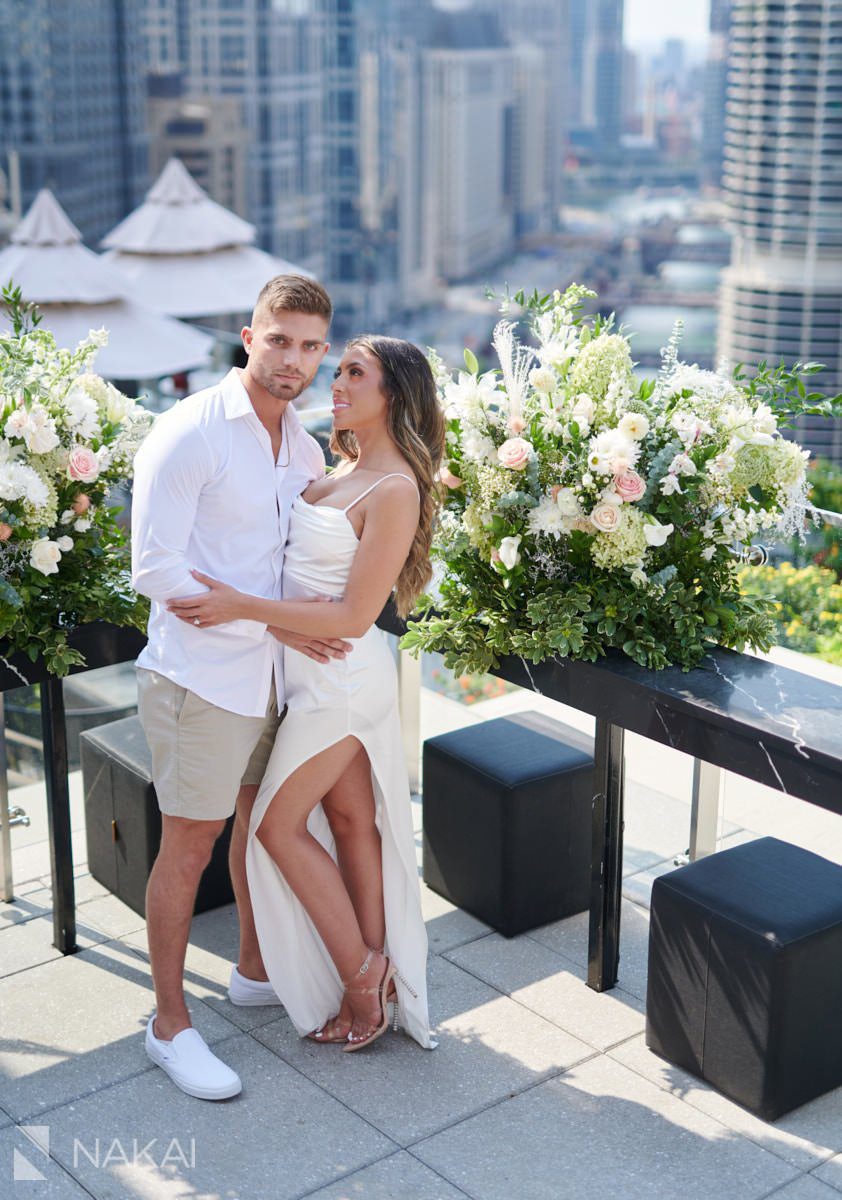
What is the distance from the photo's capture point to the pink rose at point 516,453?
291 cm

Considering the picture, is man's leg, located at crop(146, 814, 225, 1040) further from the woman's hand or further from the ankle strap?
the woman's hand

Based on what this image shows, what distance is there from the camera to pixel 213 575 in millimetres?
2752

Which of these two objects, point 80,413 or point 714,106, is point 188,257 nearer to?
point 80,413

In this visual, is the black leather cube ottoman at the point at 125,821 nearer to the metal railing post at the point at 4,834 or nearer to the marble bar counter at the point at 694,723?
the metal railing post at the point at 4,834

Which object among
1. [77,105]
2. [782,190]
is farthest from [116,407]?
[782,190]

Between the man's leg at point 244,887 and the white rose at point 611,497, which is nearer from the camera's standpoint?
the white rose at point 611,497

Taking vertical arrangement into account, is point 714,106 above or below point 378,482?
above

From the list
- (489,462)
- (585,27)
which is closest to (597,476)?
(489,462)

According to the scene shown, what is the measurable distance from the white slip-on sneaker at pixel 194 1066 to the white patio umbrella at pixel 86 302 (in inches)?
377

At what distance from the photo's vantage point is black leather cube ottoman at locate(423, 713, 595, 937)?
3.50m

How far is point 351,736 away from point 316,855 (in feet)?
0.90

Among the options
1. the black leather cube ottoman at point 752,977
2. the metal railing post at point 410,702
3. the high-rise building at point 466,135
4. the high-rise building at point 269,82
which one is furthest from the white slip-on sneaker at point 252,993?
the high-rise building at point 466,135

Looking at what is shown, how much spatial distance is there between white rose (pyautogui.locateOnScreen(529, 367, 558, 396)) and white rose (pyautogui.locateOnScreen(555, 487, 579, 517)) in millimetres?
224

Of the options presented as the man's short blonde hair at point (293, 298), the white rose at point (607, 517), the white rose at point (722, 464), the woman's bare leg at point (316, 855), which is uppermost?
the man's short blonde hair at point (293, 298)
